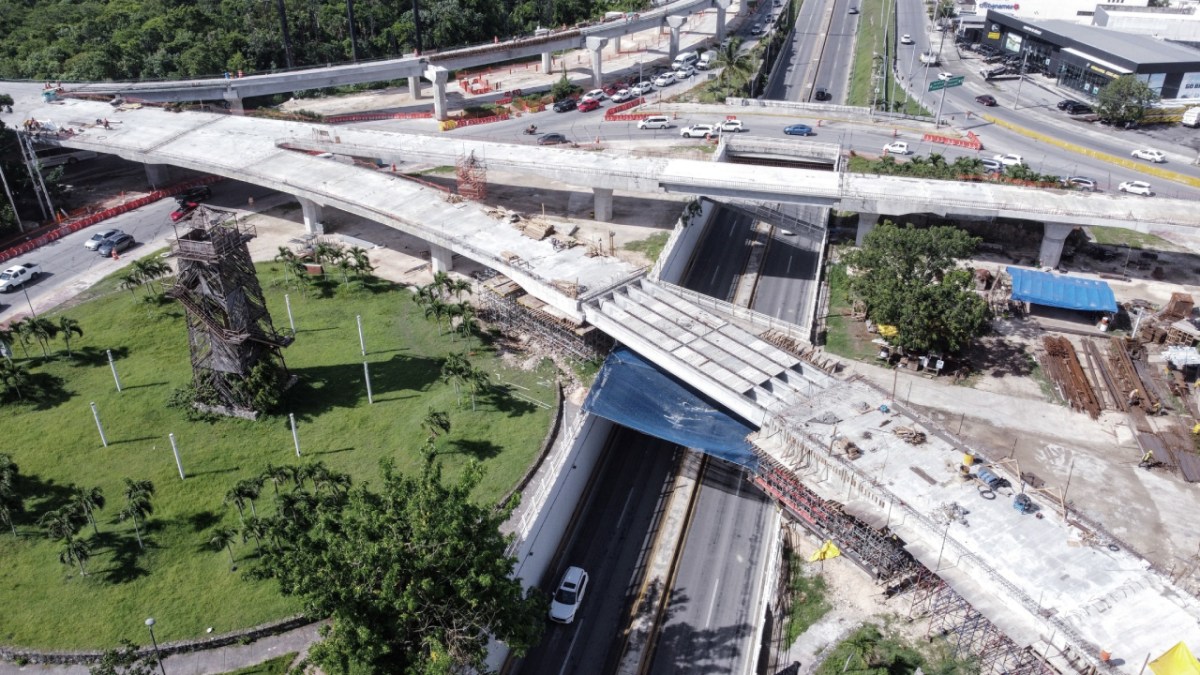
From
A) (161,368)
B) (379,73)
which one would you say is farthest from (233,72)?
(161,368)

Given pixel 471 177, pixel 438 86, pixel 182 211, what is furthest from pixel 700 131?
pixel 182 211

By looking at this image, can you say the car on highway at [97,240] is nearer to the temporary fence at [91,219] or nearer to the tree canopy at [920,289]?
the temporary fence at [91,219]

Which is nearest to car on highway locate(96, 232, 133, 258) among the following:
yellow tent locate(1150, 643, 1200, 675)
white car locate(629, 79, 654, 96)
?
white car locate(629, 79, 654, 96)

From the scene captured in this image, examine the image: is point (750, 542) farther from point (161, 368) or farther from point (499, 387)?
point (161, 368)

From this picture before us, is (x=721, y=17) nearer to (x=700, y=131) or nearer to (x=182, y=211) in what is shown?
(x=700, y=131)

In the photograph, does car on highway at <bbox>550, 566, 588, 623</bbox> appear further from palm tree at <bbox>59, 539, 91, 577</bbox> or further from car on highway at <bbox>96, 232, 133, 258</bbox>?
car on highway at <bbox>96, 232, 133, 258</bbox>

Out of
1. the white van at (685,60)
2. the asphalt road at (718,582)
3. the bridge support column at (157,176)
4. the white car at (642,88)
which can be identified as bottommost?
the asphalt road at (718,582)

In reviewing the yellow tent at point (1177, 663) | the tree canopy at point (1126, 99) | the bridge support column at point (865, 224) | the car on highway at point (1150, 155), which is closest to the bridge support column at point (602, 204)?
the bridge support column at point (865, 224)
